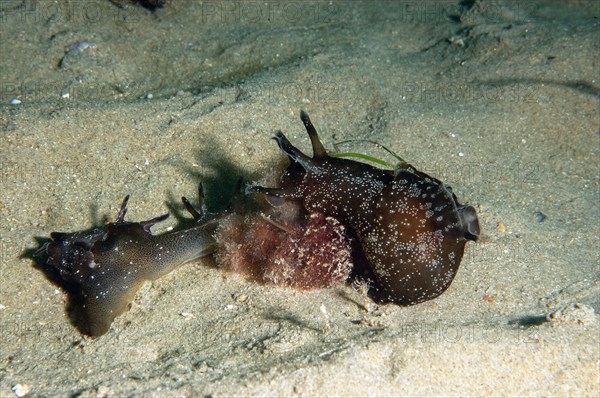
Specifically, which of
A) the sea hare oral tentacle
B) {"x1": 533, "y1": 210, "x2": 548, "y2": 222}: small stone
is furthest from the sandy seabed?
the sea hare oral tentacle

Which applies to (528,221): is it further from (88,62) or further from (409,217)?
(88,62)

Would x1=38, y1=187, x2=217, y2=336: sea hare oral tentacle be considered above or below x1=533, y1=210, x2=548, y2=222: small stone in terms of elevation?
above

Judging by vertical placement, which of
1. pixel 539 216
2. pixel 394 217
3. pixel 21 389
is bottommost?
pixel 539 216

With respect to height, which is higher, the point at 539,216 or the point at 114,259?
the point at 114,259

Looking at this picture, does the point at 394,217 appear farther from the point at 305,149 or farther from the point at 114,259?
the point at 114,259

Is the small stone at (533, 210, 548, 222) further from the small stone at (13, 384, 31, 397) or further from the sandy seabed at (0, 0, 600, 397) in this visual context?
the small stone at (13, 384, 31, 397)

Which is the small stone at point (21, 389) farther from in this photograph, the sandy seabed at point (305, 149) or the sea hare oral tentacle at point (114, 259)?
the sea hare oral tentacle at point (114, 259)

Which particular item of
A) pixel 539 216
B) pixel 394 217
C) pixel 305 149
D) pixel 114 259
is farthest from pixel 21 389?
pixel 539 216
